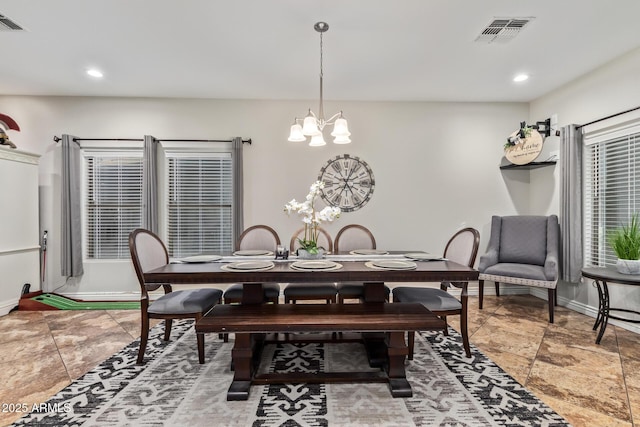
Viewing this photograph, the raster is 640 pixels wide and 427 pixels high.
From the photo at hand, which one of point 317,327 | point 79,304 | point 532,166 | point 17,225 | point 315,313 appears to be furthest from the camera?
point 532,166

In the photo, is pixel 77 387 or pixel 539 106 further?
pixel 539 106

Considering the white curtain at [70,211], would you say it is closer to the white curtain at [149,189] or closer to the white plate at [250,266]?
the white curtain at [149,189]

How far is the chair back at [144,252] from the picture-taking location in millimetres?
2402

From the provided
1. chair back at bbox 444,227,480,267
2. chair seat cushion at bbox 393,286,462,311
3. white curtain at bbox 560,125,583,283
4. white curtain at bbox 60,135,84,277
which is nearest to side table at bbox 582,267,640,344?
white curtain at bbox 560,125,583,283

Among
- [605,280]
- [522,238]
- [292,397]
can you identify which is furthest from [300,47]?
[522,238]

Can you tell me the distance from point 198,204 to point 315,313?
2923 millimetres

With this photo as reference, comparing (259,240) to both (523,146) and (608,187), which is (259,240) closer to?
(523,146)

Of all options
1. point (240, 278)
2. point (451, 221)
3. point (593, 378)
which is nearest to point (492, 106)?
point (451, 221)

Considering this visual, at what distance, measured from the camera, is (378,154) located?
14.6 feet

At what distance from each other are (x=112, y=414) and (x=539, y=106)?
18.4 feet

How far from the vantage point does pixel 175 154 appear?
4.34m

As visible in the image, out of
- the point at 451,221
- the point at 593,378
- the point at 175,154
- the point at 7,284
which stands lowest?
the point at 593,378

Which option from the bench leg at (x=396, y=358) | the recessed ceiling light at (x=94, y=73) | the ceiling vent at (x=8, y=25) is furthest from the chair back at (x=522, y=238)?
the ceiling vent at (x=8, y=25)

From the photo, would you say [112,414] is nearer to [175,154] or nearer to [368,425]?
[368,425]
